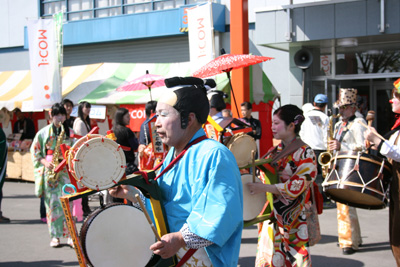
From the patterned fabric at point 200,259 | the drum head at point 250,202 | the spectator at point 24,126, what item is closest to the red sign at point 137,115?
the spectator at point 24,126

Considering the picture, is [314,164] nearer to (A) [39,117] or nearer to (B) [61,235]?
(B) [61,235]

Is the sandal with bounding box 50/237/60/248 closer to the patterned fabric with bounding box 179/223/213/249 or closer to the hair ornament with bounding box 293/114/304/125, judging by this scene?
the hair ornament with bounding box 293/114/304/125

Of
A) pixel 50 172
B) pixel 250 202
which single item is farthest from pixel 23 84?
pixel 250 202

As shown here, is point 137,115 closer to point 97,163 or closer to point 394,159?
point 394,159

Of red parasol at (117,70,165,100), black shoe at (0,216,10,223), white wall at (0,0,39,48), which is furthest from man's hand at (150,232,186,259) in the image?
white wall at (0,0,39,48)

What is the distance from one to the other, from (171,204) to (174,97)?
0.51 m

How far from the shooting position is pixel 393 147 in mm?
4121

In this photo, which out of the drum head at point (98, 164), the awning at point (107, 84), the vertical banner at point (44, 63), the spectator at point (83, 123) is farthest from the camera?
the vertical banner at point (44, 63)

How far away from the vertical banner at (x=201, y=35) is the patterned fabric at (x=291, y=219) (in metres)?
6.50

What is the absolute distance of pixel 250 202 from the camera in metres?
4.09

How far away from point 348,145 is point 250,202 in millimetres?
2776

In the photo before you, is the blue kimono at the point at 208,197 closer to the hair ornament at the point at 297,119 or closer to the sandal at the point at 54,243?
the hair ornament at the point at 297,119

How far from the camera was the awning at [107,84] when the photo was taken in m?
11.7

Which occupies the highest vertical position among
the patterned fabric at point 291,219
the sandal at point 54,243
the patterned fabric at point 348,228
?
the patterned fabric at point 291,219
